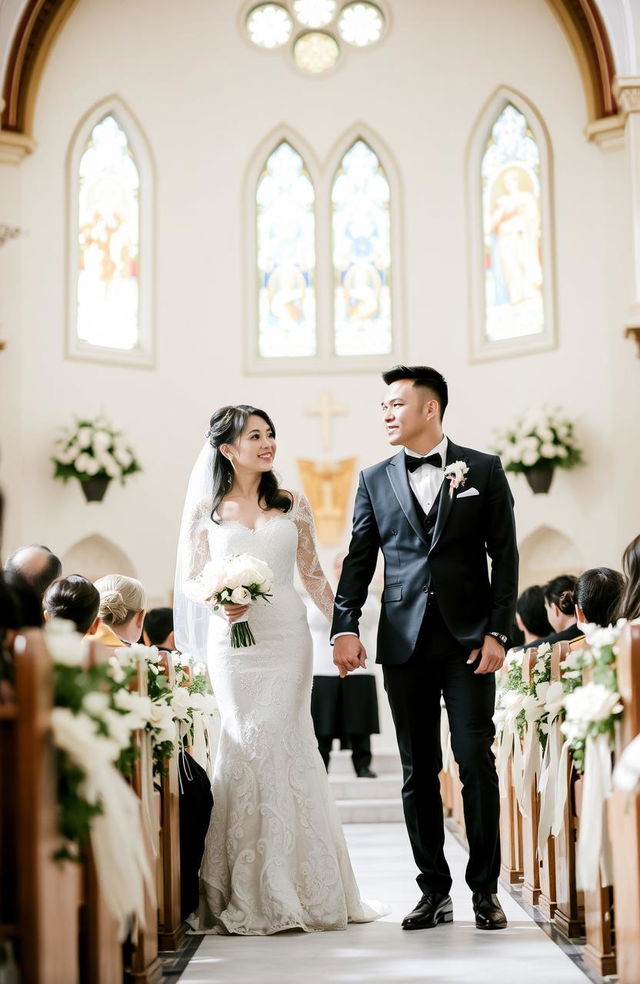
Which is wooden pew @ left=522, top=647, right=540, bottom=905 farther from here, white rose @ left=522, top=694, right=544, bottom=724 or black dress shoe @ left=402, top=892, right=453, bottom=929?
black dress shoe @ left=402, top=892, right=453, bottom=929

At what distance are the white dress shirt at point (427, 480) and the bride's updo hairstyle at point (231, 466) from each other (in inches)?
24.0

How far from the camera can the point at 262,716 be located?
4.58 meters

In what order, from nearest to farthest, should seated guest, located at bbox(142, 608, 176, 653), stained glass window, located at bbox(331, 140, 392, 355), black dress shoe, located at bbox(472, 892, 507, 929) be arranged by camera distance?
black dress shoe, located at bbox(472, 892, 507, 929), seated guest, located at bbox(142, 608, 176, 653), stained glass window, located at bbox(331, 140, 392, 355)

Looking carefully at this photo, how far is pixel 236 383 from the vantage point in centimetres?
1211

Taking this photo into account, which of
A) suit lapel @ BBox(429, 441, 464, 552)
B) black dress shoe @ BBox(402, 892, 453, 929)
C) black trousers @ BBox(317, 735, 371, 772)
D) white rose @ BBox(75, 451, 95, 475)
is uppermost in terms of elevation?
white rose @ BBox(75, 451, 95, 475)

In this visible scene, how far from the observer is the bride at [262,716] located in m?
4.39

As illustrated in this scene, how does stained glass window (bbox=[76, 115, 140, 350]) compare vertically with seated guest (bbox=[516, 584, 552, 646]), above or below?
above

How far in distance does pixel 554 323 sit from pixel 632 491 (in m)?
1.80

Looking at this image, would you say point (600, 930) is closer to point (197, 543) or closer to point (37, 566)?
point (197, 543)

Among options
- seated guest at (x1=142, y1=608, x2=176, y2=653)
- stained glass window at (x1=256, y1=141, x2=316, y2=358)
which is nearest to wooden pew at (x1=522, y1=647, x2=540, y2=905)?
seated guest at (x1=142, y1=608, x2=176, y2=653)

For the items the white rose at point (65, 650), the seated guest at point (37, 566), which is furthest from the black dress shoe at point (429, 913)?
the white rose at point (65, 650)

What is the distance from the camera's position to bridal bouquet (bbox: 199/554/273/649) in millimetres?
4398

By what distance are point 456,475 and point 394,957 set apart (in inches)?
64.3

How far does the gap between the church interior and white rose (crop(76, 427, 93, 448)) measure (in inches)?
0.8
